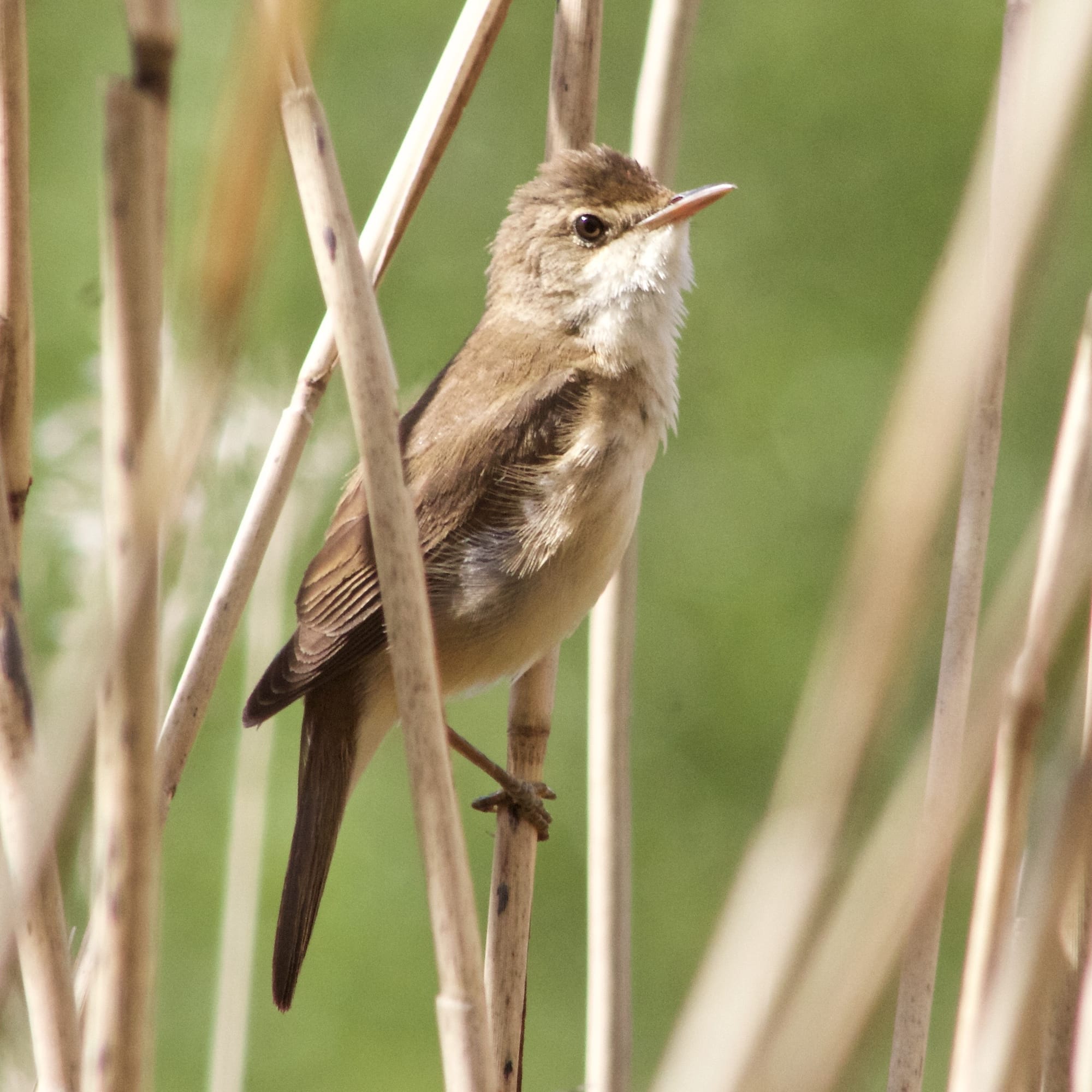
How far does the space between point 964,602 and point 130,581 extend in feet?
2.85

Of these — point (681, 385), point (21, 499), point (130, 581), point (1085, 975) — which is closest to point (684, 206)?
point (21, 499)

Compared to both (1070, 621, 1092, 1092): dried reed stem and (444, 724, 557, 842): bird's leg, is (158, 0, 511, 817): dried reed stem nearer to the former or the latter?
(444, 724, 557, 842): bird's leg

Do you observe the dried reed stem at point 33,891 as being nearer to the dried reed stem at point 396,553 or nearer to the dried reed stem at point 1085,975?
the dried reed stem at point 396,553

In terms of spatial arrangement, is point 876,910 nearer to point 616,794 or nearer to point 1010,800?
point 1010,800

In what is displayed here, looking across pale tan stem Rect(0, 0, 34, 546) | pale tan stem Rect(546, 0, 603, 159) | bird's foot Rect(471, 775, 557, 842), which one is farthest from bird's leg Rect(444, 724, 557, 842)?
pale tan stem Rect(546, 0, 603, 159)

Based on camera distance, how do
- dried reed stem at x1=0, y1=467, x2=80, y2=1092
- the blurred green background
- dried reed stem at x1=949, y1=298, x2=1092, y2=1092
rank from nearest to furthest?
dried reed stem at x1=0, y1=467, x2=80, y2=1092, dried reed stem at x1=949, y1=298, x2=1092, y2=1092, the blurred green background

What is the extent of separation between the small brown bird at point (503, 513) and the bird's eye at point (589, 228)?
0.03m

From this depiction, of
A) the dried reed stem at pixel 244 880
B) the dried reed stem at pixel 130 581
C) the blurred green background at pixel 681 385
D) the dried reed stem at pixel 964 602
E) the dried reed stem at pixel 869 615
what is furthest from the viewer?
the blurred green background at pixel 681 385

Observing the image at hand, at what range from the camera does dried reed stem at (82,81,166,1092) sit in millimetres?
866

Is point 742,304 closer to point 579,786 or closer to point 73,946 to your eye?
point 579,786

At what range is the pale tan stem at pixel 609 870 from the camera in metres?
1.70

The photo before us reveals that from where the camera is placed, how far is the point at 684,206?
2096 mm

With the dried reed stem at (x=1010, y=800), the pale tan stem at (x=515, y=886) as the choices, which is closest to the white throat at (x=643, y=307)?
the pale tan stem at (x=515, y=886)

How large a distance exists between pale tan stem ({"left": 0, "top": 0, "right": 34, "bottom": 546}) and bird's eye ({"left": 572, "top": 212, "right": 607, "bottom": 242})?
0.98 m
